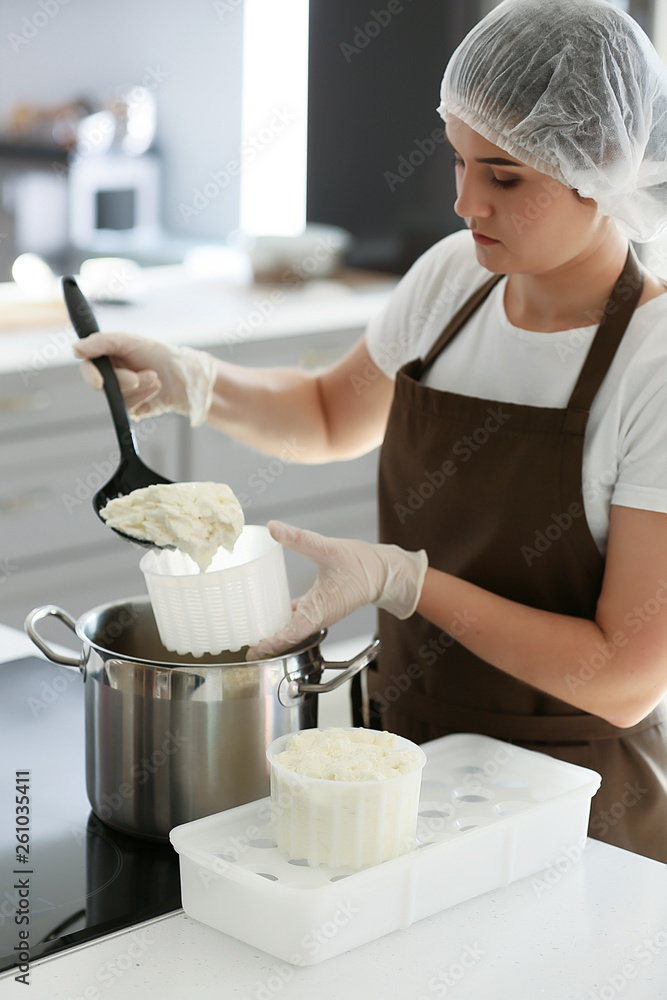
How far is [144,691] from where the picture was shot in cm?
103

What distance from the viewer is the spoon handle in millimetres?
1396

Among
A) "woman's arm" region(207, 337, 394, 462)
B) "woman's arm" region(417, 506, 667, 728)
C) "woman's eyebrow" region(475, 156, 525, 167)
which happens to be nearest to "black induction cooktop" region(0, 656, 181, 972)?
"woman's arm" region(417, 506, 667, 728)

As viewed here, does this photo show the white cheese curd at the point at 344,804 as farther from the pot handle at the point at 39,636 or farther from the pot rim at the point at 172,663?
the pot handle at the point at 39,636

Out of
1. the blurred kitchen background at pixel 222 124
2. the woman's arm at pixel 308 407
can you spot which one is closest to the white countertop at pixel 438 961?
the woman's arm at pixel 308 407

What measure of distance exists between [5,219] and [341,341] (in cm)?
98

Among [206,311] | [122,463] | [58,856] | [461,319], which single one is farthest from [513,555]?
[206,311]

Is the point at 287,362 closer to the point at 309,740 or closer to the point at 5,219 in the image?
the point at 5,219

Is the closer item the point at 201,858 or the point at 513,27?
the point at 201,858

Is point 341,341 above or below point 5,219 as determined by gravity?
below

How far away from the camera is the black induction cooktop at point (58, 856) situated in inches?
38.4

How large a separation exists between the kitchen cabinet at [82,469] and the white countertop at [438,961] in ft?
5.57

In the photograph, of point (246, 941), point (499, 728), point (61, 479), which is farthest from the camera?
point (61, 479)

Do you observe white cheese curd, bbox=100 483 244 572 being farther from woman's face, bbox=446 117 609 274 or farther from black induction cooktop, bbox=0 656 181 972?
woman's face, bbox=446 117 609 274

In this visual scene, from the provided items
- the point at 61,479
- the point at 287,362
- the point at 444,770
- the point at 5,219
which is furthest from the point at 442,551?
Answer: the point at 5,219
